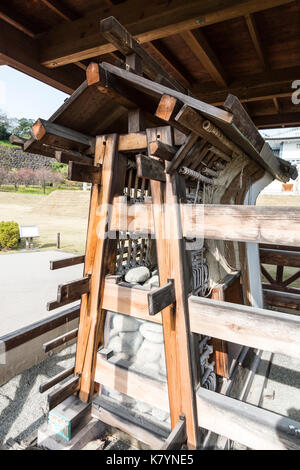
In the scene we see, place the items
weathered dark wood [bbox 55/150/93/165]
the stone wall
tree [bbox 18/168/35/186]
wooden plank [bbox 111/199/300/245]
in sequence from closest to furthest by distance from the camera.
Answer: wooden plank [bbox 111/199/300/245], weathered dark wood [bbox 55/150/93/165], the stone wall, tree [bbox 18/168/35/186]

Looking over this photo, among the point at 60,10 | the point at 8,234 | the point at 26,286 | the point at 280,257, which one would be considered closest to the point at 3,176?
the point at 8,234

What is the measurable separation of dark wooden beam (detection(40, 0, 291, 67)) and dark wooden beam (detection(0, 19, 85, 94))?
3.0 inches

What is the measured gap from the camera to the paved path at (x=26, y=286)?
156 inches

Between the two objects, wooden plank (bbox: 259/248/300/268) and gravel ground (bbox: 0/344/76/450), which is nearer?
gravel ground (bbox: 0/344/76/450)

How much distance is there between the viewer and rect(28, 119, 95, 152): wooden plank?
5.59ft

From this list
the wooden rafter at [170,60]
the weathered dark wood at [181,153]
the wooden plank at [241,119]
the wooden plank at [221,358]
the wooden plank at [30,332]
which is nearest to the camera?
the wooden plank at [241,119]

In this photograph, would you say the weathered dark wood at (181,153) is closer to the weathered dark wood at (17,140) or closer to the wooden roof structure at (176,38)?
the wooden roof structure at (176,38)

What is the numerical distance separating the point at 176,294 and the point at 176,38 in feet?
6.82

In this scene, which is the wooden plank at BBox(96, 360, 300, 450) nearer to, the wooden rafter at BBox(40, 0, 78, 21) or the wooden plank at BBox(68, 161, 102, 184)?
the wooden plank at BBox(68, 161, 102, 184)

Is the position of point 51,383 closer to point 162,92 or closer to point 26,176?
point 162,92

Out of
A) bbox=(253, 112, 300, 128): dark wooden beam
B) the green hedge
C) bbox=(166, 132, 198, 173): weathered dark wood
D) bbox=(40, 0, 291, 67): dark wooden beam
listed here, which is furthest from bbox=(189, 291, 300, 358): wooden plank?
the green hedge

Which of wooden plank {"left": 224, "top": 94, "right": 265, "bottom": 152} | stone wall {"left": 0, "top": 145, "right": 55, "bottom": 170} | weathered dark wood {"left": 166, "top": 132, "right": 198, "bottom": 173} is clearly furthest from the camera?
stone wall {"left": 0, "top": 145, "right": 55, "bottom": 170}

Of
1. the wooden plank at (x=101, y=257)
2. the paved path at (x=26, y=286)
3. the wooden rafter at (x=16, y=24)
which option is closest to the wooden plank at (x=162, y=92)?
the wooden plank at (x=101, y=257)

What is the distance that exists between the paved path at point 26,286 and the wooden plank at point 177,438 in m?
2.74
